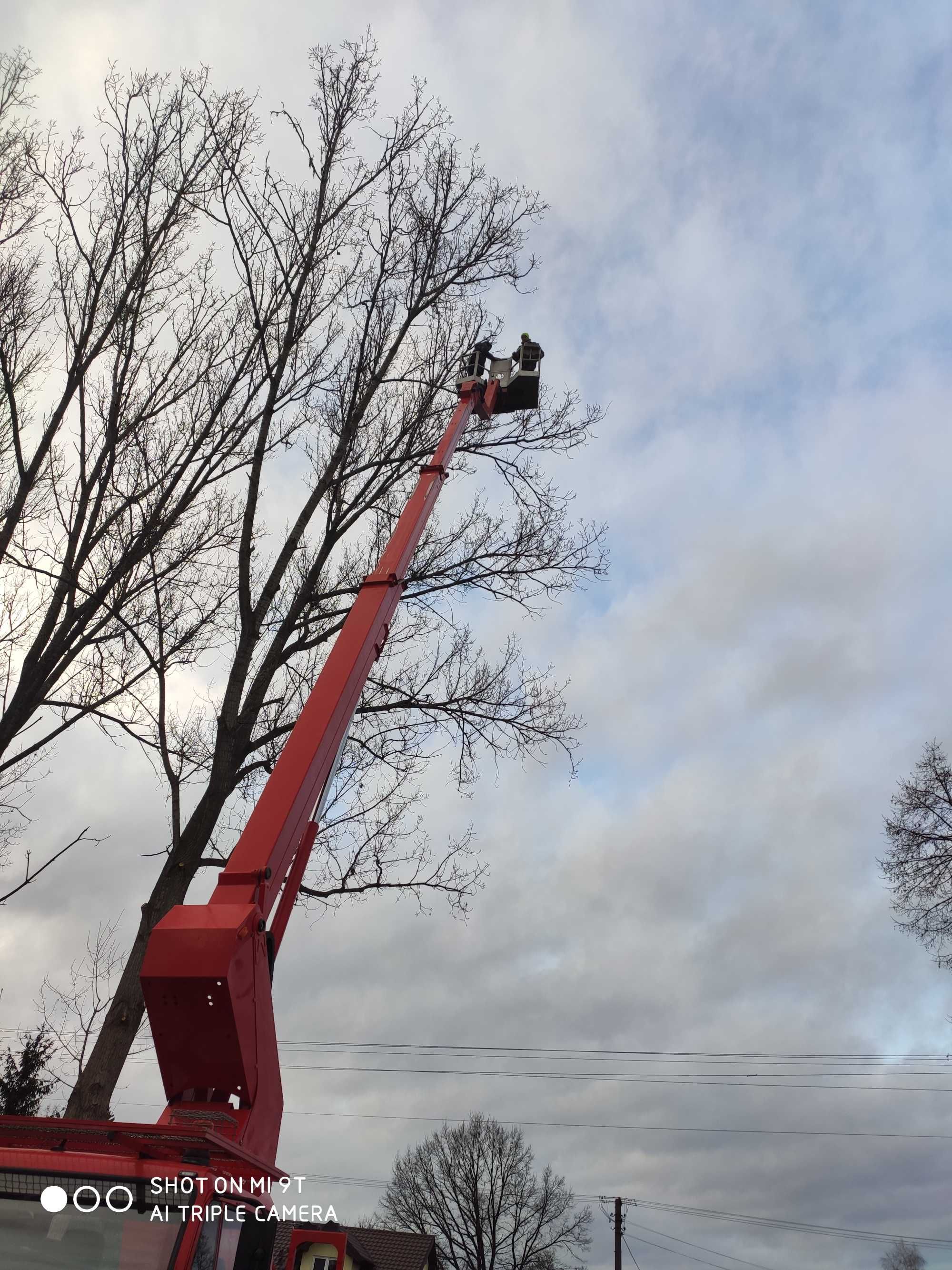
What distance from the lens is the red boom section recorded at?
4453 millimetres

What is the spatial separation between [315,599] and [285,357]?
2.63 m

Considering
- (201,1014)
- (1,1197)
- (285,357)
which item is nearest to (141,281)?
(285,357)

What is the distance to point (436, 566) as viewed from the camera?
10586 mm

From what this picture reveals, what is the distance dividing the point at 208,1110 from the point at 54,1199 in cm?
114

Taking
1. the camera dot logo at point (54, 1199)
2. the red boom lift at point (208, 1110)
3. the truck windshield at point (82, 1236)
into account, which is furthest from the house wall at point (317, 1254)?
the camera dot logo at point (54, 1199)

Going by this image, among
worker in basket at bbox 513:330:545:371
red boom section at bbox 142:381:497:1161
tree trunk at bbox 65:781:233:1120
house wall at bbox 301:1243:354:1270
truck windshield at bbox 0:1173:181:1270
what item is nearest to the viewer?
truck windshield at bbox 0:1173:181:1270

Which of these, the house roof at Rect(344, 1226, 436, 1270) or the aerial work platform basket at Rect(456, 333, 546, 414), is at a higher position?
the aerial work platform basket at Rect(456, 333, 546, 414)

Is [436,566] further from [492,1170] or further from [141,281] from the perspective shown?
[492,1170]

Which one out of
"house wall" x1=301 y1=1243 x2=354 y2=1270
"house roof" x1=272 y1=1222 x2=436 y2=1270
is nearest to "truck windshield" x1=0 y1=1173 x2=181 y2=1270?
"house wall" x1=301 y1=1243 x2=354 y2=1270

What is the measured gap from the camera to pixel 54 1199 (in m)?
3.48

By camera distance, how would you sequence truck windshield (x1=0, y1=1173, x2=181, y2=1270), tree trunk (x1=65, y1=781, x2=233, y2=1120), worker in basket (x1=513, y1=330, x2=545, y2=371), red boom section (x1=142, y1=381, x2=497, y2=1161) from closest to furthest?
truck windshield (x1=0, y1=1173, x2=181, y2=1270) → red boom section (x1=142, y1=381, x2=497, y2=1161) → tree trunk (x1=65, y1=781, x2=233, y2=1120) → worker in basket (x1=513, y1=330, x2=545, y2=371)

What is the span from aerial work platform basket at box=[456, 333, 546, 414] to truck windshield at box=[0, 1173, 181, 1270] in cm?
875

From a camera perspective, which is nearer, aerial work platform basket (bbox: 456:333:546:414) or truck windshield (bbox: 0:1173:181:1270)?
truck windshield (bbox: 0:1173:181:1270)

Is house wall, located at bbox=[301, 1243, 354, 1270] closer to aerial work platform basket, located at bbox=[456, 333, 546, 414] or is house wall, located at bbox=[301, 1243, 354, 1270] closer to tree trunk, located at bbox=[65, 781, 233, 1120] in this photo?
tree trunk, located at bbox=[65, 781, 233, 1120]
